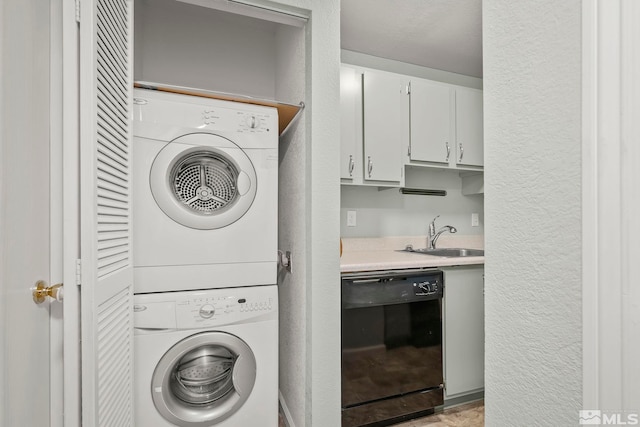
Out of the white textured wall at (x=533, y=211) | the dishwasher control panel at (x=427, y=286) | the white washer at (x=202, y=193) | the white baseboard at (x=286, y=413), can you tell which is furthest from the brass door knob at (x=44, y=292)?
the dishwasher control panel at (x=427, y=286)

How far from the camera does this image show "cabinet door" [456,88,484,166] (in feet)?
8.36

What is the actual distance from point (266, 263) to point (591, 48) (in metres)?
1.44

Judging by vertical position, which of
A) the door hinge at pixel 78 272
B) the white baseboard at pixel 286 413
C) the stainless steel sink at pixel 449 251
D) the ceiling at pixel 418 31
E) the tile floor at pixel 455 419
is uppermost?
the ceiling at pixel 418 31

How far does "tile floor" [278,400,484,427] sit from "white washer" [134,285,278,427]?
0.54 meters

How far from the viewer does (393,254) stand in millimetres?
2348

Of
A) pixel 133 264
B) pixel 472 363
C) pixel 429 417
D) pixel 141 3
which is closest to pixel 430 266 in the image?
pixel 472 363

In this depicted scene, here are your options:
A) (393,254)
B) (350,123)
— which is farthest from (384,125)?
(393,254)

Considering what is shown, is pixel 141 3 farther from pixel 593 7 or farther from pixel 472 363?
pixel 472 363

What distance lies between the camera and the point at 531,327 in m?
0.51

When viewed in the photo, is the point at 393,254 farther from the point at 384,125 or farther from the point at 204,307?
the point at 204,307

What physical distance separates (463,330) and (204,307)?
159 centimetres

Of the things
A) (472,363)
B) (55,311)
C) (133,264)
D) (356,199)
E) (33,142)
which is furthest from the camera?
(356,199)

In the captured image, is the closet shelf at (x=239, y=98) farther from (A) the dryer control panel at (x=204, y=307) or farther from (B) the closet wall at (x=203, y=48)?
(A) the dryer control panel at (x=204, y=307)

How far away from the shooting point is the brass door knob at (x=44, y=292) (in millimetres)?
852
